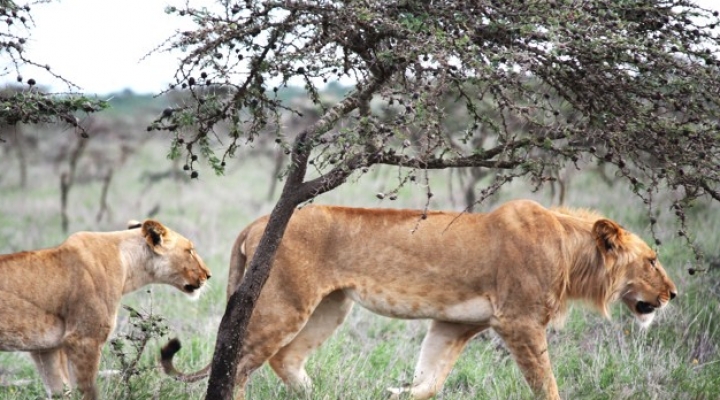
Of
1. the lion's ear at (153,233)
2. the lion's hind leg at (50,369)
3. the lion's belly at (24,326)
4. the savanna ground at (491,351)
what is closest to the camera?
the lion's belly at (24,326)

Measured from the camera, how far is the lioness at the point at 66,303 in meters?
5.86

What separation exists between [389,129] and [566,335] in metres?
3.71

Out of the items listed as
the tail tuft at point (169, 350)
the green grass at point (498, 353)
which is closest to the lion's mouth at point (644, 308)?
the green grass at point (498, 353)

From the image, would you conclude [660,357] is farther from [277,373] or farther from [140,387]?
[140,387]

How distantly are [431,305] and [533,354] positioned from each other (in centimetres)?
70

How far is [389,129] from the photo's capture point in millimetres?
4391

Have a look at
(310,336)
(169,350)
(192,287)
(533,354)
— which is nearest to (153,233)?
(192,287)

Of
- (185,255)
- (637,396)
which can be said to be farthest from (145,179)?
(637,396)

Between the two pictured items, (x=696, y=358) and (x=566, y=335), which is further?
(x=566, y=335)

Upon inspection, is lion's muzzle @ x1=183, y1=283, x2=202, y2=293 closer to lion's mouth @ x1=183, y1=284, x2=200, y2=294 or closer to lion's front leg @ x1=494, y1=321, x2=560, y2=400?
lion's mouth @ x1=183, y1=284, x2=200, y2=294

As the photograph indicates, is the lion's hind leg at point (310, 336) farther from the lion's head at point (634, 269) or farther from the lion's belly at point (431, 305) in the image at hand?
the lion's head at point (634, 269)

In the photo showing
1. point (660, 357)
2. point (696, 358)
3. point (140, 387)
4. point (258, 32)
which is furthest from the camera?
point (696, 358)

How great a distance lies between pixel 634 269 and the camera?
6.27 m

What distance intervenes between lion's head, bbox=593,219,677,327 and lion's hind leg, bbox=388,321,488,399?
90 centimetres
